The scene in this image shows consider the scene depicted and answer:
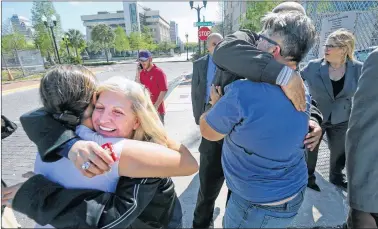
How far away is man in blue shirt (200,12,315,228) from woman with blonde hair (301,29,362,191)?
173 centimetres

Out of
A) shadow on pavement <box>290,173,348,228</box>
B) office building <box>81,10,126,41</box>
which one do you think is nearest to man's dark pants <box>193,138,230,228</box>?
shadow on pavement <box>290,173,348,228</box>

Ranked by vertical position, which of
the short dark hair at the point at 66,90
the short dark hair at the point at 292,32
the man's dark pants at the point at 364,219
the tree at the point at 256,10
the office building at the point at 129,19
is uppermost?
the office building at the point at 129,19

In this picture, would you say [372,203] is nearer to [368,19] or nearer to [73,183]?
[73,183]

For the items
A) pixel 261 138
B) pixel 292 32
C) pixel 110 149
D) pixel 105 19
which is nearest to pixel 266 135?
pixel 261 138

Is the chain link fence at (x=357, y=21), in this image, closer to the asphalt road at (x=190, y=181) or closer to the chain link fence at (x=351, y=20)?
the chain link fence at (x=351, y=20)

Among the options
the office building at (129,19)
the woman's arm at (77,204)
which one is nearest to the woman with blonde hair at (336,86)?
the woman's arm at (77,204)

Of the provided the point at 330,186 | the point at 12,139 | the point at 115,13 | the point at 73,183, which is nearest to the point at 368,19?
the point at 330,186

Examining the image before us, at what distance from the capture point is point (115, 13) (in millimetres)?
90750

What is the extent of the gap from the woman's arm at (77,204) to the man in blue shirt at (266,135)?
21.8 inches

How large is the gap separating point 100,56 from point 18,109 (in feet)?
215

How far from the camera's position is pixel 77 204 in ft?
2.82

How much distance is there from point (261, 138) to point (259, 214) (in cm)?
46

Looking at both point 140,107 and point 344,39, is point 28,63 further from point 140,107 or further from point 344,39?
point 140,107

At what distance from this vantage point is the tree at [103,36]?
55.0m
